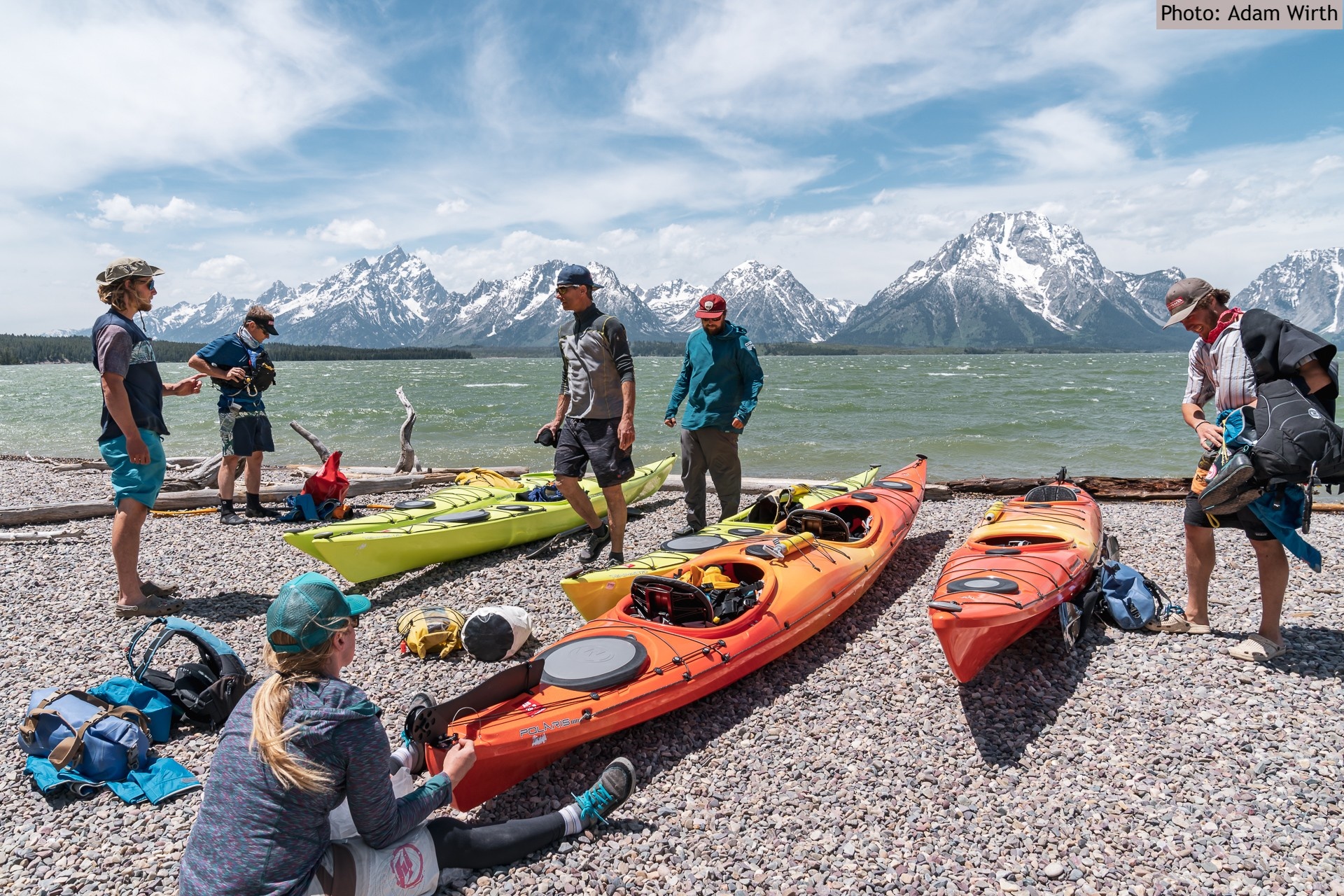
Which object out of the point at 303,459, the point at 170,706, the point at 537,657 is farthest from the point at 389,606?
the point at 303,459

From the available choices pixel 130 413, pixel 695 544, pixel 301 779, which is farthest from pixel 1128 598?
pixel 130 413

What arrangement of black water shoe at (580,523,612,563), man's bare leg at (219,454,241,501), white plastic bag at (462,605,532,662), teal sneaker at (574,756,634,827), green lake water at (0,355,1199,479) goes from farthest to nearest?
green lake water at (0,355,1199,479)
man's bare leg at (219,454,241,501)
black water shoe at (580,523,612,563)
white plastic bag at (462,605,532,662)
teal sneaker at (574,756,634,827)

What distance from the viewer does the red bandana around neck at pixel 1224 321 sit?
182 inches

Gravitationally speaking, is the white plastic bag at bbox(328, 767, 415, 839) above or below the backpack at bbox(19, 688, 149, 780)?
above

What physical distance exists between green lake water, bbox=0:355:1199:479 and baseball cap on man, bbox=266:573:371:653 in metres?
12.7

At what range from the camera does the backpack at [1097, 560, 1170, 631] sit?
5.30 meters

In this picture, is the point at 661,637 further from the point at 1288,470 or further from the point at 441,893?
the point at 1288,470

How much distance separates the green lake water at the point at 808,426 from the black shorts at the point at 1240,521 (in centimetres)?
1002

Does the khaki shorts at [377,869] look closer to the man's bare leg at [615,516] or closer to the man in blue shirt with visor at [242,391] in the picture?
the man's bare leg at [615,516]

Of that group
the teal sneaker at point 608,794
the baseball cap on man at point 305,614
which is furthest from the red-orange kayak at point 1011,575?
the baseball cap on man at point 305,614

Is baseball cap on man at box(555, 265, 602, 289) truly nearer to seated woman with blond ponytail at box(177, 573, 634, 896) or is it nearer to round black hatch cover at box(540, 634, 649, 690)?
round black hatch cover at box(540, 634, 649, 690)

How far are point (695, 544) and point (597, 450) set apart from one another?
4.24 ft

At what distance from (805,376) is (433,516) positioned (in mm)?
63360

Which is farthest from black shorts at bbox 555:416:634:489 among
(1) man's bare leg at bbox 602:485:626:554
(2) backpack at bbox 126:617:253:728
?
(2) backpack at bbox 126:617:253:728
